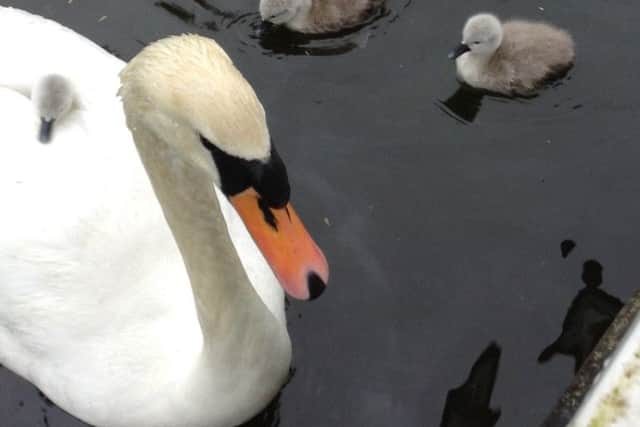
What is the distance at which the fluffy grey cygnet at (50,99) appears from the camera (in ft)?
10.1

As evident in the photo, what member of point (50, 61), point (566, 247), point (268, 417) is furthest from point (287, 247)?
point (566, 247)

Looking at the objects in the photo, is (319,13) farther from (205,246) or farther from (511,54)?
(205,246)

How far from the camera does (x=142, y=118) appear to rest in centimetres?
204

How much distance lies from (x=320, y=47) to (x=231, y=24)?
1.53ft

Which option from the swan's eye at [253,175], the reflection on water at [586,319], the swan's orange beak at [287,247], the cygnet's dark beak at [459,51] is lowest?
the reflection on water at [586,319]

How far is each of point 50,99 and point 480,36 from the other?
1.94m

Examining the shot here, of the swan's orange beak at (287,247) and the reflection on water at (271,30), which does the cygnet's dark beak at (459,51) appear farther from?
the swan's orange beak at (287,247)

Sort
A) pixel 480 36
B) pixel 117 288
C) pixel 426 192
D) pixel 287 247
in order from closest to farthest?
pixel 287 247 → pixel 117 288 → pixel 426 192 → pixel 480 36

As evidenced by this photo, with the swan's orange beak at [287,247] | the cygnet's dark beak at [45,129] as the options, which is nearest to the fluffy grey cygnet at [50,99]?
the cygnet's dark beak at [45,129]

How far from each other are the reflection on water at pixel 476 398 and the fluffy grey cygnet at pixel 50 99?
1.67 metres

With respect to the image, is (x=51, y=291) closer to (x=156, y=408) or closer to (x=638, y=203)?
(x=156, y=408)

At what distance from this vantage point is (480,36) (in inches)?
161

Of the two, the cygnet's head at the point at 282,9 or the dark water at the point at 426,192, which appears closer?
the dark water at the point at 426,192

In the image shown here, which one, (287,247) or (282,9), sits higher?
(287,247)
